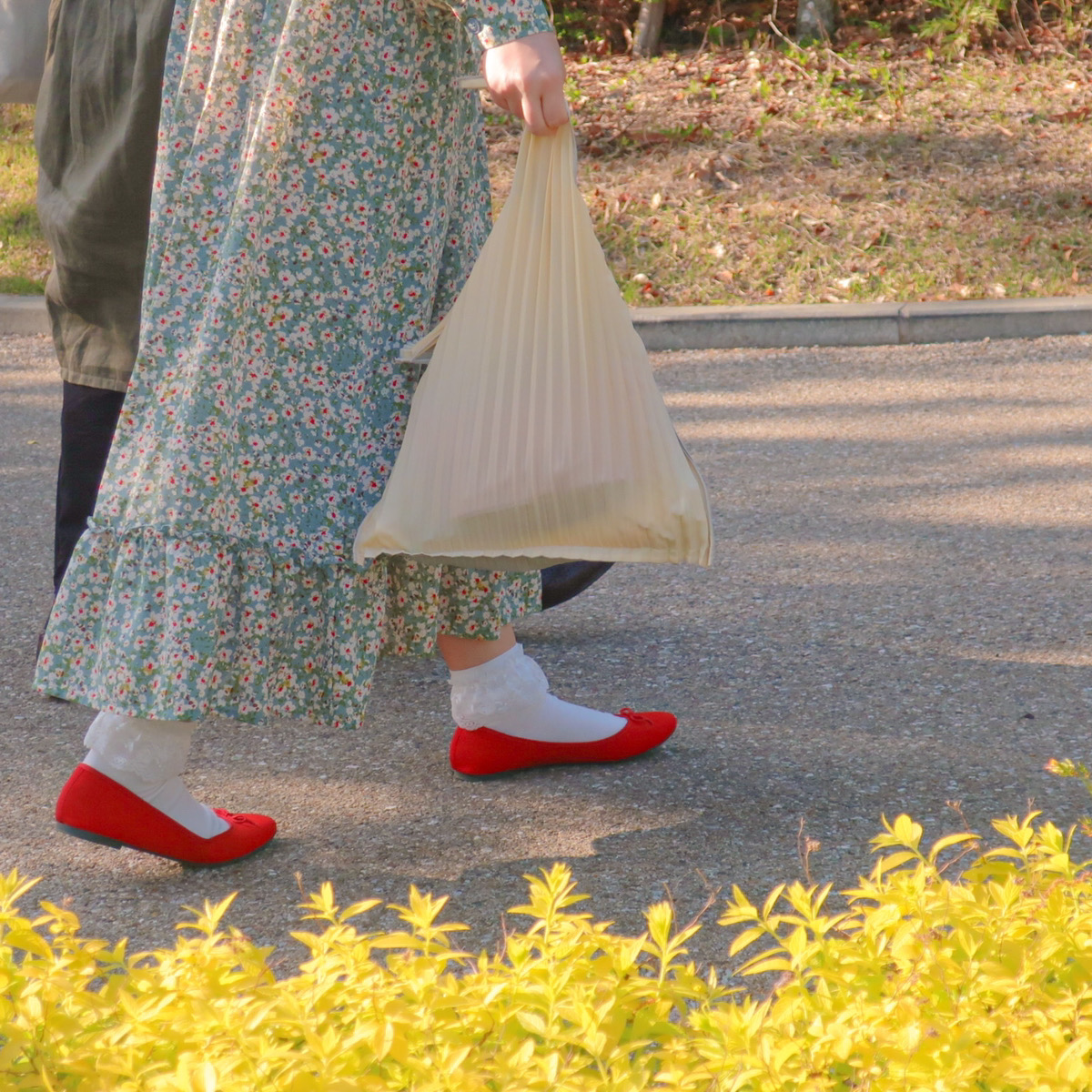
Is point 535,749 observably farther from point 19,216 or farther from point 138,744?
point 19,216

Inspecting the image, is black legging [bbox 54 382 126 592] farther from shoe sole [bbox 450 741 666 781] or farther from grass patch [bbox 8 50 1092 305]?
grass patch [bbox 8 50 1092 305]

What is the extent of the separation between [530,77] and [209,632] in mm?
845

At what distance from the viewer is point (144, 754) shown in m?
2.04

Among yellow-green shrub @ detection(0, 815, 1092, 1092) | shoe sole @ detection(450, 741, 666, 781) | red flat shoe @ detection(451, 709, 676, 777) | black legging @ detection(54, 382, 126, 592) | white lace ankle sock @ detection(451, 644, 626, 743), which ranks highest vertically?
black legging @ detection(54, 382, 126, 592)

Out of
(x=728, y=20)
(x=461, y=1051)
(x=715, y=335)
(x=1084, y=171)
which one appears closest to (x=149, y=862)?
(x=461, y=1051)

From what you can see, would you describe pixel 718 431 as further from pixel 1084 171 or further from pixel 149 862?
pixel 1084 171

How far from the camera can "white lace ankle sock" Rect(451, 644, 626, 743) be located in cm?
239

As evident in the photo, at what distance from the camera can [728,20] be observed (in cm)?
996

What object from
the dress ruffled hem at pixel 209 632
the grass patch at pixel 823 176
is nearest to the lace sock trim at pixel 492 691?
the dress ruffled hem at pixel 209 632

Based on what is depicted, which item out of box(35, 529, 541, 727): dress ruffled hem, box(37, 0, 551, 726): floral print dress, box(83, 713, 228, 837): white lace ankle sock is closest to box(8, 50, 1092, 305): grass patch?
box(37, 0, 551, 726): floral print dress

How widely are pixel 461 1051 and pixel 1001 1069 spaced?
1.26 feet

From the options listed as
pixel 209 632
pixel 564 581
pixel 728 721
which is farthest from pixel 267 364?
pixel 728 721

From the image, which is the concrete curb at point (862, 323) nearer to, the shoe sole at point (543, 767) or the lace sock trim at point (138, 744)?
the shoe sole at point (543, 767)

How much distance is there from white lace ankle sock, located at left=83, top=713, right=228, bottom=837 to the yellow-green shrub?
75 cm
